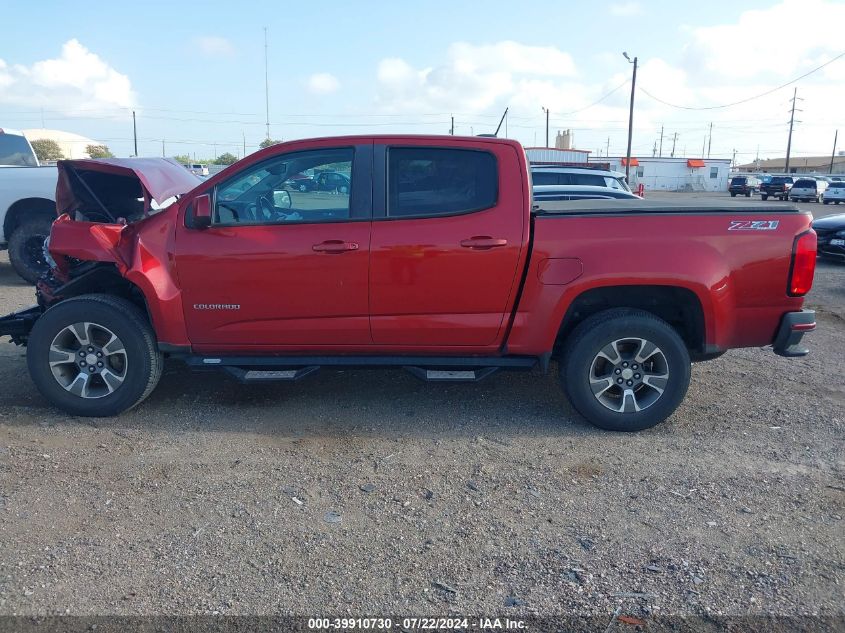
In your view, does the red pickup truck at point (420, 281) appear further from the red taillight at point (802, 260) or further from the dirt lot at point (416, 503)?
the dirt lot at point (416, 503)

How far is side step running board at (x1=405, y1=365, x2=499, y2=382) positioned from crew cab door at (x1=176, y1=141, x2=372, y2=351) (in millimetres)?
433

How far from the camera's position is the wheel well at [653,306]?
4664 millimetres

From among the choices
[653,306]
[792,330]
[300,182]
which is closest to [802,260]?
[792,330]

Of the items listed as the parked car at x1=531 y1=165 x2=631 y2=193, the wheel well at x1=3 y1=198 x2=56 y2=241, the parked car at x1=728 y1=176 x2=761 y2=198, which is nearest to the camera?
the wheel well at x1=3 y1=198 x2=56 y2=241

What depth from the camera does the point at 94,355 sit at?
481 centimetres

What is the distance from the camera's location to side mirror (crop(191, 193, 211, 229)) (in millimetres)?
4535

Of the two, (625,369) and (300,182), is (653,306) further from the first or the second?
(300,182)

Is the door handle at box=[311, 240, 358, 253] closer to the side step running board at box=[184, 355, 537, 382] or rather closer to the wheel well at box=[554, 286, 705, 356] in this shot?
the side step running board at box=[184, 355, 537, 382]

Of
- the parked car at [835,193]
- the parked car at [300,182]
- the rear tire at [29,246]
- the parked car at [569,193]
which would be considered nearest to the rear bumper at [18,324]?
the parked car at [300,182]

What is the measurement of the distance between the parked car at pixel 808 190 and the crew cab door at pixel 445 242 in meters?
44.6

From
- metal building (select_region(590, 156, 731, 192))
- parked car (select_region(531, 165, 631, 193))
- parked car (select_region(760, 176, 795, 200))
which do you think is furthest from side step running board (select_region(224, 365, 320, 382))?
metal building (select_region(590, 156, 731, 192))

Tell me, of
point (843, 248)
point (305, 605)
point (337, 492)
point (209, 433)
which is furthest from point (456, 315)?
point (843, 248)

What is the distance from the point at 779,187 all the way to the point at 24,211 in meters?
46.1

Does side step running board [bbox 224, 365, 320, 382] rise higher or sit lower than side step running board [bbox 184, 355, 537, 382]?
lower
